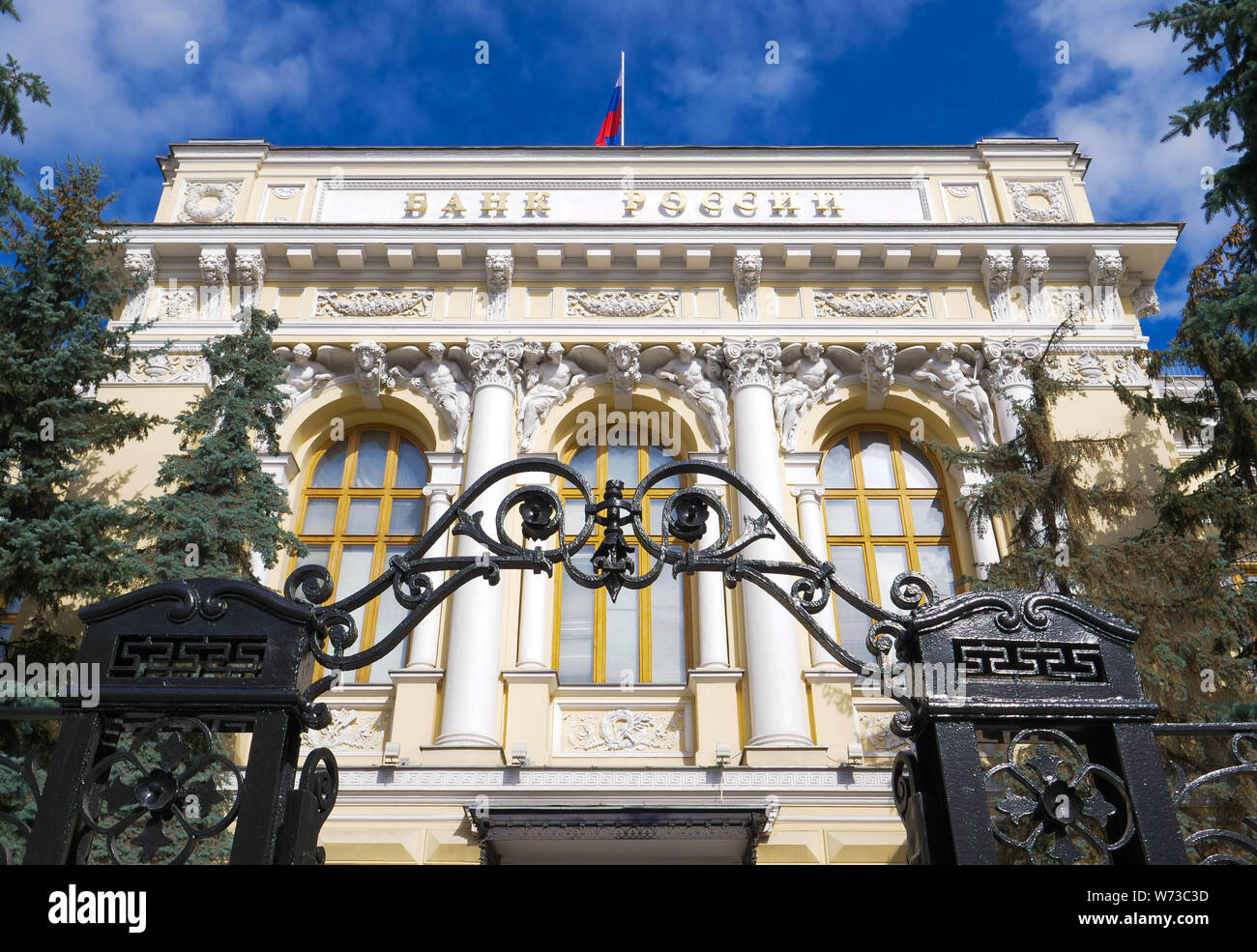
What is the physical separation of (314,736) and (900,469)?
858 centimetres

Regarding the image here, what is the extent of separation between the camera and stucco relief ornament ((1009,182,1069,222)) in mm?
16328

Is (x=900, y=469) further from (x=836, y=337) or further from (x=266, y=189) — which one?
(x=266, y=189)

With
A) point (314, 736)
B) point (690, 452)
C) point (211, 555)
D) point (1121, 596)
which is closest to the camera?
point (1121, 596)

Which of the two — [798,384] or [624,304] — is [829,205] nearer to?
[798,384]

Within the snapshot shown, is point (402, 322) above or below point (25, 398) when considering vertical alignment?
above

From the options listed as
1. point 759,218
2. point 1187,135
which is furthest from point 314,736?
point 1187,135

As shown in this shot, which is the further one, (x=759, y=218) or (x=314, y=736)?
(x=759, y=218)

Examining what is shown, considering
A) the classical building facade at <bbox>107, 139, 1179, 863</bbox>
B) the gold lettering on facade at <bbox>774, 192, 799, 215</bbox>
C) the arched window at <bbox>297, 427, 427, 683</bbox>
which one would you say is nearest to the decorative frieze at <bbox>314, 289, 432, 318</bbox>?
the classical building facade at <bbox>107, 139, 1179, 863</bbox>

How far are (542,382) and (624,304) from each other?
1.73 m

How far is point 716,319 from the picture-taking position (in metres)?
15.4

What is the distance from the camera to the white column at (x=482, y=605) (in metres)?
12.1

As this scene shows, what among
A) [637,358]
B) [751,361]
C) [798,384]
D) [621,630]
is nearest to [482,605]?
[621,630]

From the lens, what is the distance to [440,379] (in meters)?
15.0

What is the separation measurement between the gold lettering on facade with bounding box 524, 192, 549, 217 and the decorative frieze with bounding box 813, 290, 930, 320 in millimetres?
4468
